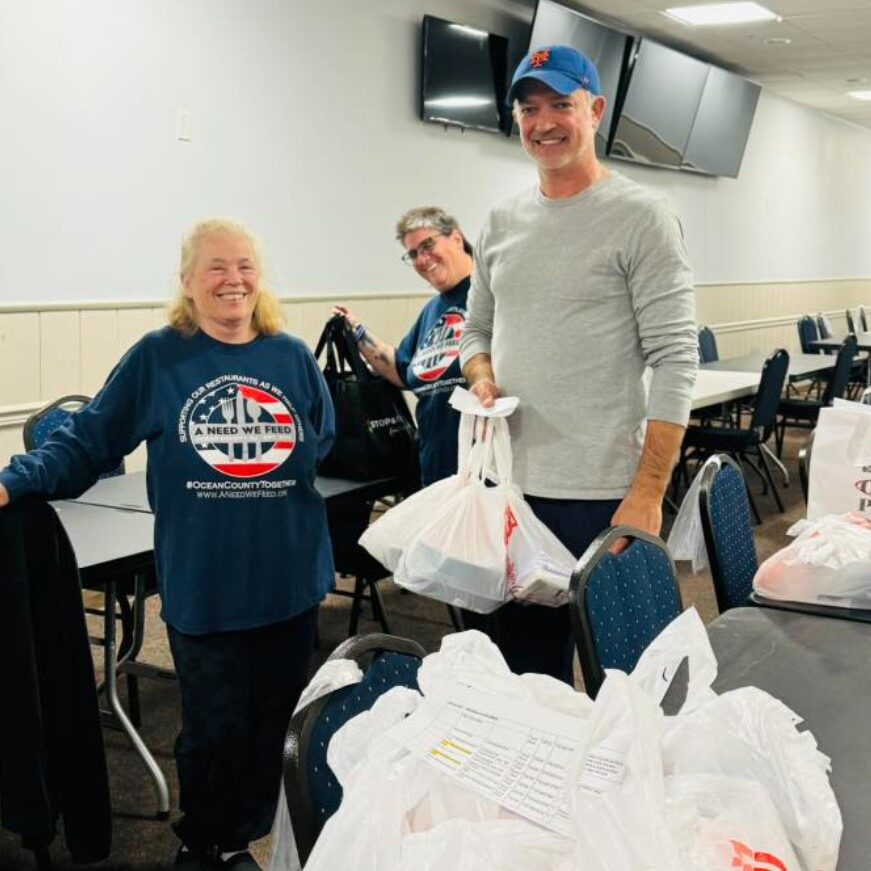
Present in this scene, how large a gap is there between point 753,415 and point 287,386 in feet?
12.9

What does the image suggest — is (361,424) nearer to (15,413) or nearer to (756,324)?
(15,413)

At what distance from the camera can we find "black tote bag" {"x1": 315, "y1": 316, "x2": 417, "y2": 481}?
122 inches

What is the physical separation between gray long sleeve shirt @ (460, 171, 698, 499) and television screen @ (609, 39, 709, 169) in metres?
5.61

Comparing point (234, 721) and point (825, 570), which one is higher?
point (825, 570)

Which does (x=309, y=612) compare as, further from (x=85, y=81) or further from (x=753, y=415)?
(x=753, y=415)

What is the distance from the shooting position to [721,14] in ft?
23.1

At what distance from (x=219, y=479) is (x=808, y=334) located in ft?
25.2

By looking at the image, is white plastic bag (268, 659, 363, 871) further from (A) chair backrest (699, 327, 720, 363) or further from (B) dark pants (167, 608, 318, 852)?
(A) chair backrest (699, 327, 720, 363)

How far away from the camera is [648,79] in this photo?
24.8ft

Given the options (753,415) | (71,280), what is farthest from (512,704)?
(753,415)

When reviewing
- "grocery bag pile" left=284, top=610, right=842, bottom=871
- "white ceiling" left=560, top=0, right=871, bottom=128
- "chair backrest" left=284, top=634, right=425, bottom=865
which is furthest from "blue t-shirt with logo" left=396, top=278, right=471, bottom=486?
"white ceiling" left=560, top=0, right=871, bottom=128

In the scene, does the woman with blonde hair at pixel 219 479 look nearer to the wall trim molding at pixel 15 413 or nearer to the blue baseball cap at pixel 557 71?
the blue baseball cap at pixel 557 71

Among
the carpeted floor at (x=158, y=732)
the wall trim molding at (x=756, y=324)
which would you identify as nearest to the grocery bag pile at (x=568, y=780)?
the carpeted floor at (x=158, y=732)

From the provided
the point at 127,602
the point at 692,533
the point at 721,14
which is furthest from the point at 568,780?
the point at 721,14
